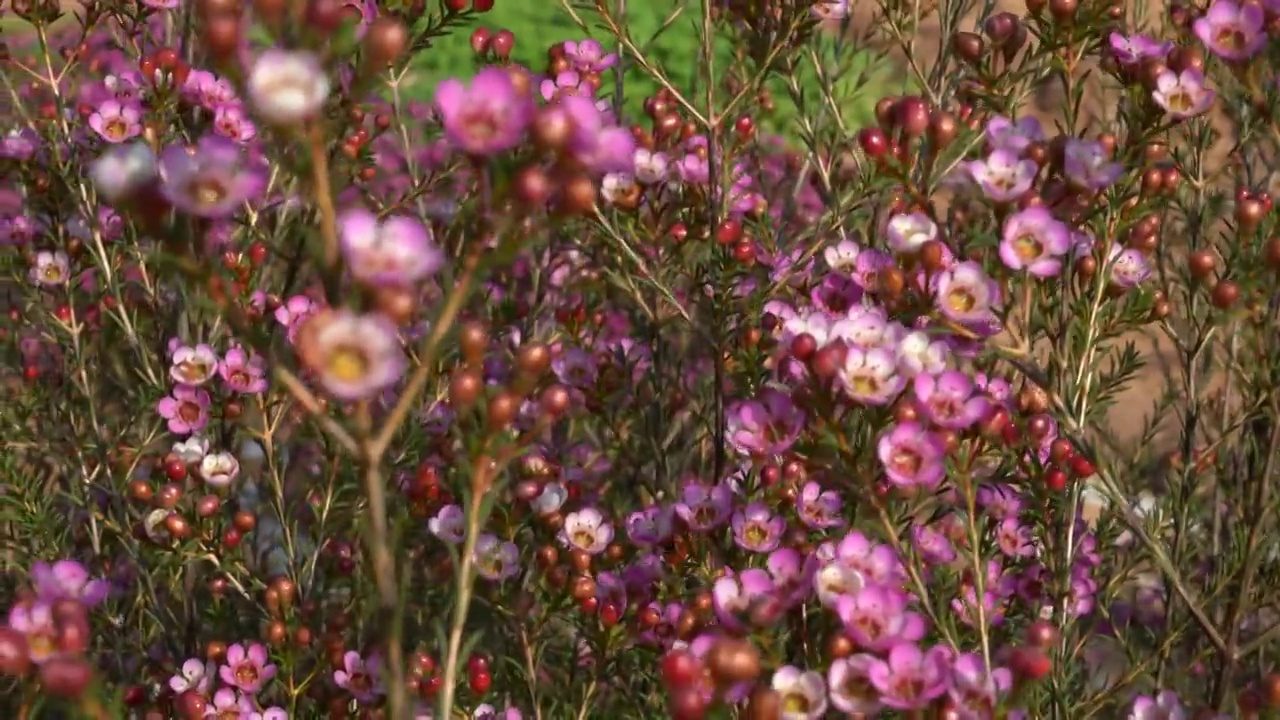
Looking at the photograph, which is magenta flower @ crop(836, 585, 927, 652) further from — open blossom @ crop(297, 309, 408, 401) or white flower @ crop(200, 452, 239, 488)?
white flower @ crop(200, 452, 239, 488)

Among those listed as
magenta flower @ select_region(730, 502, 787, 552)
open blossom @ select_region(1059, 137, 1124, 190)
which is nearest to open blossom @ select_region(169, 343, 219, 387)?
magenta flower @ select_region(730, 502, 787, 552)

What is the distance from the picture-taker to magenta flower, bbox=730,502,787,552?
1582mm

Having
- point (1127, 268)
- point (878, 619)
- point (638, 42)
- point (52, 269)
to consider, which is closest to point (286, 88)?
point (878, 619)

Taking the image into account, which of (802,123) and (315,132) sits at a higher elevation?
(315,132)

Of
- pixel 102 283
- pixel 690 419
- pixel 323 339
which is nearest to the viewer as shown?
pixel 323 339

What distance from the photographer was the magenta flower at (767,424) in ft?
4.73

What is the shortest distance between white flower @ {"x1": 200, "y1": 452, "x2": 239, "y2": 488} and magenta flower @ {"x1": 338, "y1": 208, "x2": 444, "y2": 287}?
123cm

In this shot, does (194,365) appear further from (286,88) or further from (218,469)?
(286,88)

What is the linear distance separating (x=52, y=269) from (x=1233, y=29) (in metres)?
2.02

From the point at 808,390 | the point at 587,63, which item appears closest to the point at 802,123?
the point at 587,63

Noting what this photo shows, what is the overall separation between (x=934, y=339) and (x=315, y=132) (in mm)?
831

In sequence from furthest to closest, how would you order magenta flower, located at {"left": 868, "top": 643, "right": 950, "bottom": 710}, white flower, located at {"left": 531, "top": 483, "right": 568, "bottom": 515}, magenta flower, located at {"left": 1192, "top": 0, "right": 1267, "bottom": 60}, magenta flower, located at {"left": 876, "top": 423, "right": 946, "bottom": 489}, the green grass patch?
the green grass patch < white flower, located at {"left": 531, "top": 483, "right": 568, "bottom": 515} < magenta flower, located at {"left": 1192, "top": 0, "right": 1267, "bottom": 60} < magenta flower, located at {"left": 876, "top": 423, "right": 946, "bottom": 489} < magenta flower, located at {"left": 868, "top": 643, "right": 950, "bottom": 710}

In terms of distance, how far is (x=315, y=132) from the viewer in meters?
0.94

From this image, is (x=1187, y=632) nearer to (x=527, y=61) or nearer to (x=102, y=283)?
(x=102, y=283)
